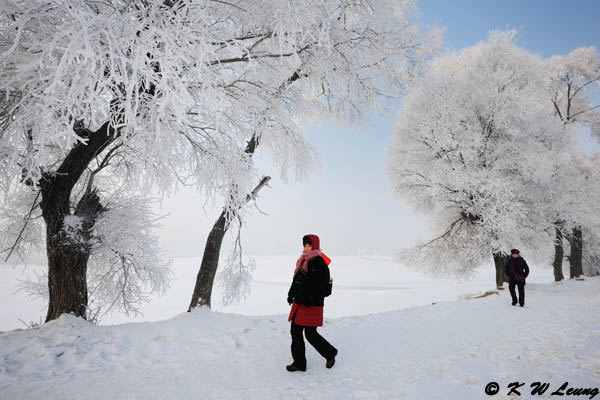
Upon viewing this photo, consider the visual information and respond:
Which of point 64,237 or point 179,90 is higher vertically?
point 179,90

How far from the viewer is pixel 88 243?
5.44 m

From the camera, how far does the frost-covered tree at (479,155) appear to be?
35.6 ft

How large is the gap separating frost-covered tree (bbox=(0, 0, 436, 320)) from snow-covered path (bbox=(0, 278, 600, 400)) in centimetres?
152

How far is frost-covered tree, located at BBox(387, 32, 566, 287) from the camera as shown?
10.9 meters

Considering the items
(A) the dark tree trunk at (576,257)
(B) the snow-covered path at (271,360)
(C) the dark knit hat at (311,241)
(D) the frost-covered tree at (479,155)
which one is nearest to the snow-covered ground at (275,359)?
(B) the snow-covered path at (271,360)

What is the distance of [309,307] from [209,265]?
3605mm

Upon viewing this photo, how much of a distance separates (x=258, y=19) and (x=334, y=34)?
1376mm

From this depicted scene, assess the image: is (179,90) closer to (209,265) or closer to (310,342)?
(310,342)

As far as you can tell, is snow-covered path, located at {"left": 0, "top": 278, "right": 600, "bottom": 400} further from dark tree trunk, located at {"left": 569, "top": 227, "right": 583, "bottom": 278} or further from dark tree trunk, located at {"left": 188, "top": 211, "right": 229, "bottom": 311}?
dark tree trunk, located at {"left": 569, "top": 227, "right": 583, "bottom": 278}

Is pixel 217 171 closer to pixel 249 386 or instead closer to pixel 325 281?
pixel 325 281

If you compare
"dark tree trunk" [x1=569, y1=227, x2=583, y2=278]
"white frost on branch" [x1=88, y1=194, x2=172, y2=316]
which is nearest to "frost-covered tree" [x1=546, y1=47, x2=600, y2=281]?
"dark tree trunk" [x1=569, y1=227, x2=583, y2=278]

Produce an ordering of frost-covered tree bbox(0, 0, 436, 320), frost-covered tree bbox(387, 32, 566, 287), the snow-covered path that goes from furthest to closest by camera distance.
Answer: frost-covered tree bbox(387, 32, 566, 287)
the snow-covered path
frost-covered tree bbox(0, 0, 436, 320)

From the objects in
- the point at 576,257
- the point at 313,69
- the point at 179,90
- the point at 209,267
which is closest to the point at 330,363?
the point at 179,90

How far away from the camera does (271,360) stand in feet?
13.4
